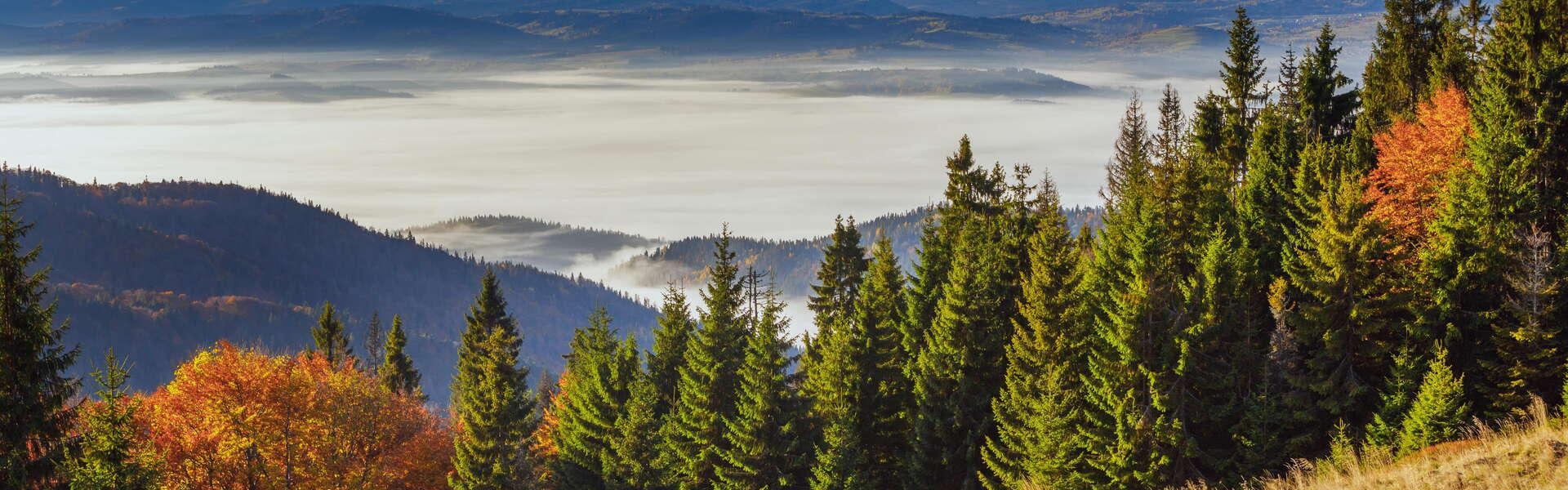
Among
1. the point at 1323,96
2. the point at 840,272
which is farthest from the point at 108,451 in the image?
the point at 1323,96

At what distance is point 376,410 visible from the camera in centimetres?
6525

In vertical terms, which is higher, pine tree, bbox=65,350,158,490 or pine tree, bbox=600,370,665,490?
pine tree, bbox=65,350,158,490

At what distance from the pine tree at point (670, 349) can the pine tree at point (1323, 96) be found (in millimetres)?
36935

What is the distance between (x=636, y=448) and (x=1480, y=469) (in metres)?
38.3

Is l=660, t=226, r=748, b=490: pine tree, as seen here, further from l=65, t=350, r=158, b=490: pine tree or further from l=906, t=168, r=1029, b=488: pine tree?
l=65, t=350, r=158, b=490: pine tree

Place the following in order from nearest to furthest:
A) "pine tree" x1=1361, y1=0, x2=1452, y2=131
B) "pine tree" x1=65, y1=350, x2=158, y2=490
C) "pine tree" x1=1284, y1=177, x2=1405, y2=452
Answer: "pine tree" x1=65, y1=350, x2=158, y2=490
"pine tree" x1=1284, y1=177, x2=1405, y2=452
"pine tree" x1=1361, y1=0, x2=1452, y2=131

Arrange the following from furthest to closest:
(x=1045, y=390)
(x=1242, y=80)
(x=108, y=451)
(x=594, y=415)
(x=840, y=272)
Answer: (x=1242, y=80), (x=840, y=272), (x=594, y=415), (x=1045, y=390), (x=108, y=451)

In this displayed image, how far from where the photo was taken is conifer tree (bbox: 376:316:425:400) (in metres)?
89.3

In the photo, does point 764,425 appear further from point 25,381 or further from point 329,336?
point 329,336

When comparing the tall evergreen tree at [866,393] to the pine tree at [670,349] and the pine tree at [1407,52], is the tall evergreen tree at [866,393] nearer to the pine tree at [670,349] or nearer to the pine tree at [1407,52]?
the pine tree at [670,349]

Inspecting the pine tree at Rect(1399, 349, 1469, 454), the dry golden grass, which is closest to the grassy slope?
the dry golden grass

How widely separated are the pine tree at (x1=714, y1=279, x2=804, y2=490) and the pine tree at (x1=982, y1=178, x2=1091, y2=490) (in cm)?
Result: 912

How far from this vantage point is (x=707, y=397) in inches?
2085

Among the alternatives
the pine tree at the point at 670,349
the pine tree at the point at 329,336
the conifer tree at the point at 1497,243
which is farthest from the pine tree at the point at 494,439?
the conifer tree at the point at 1497,243
